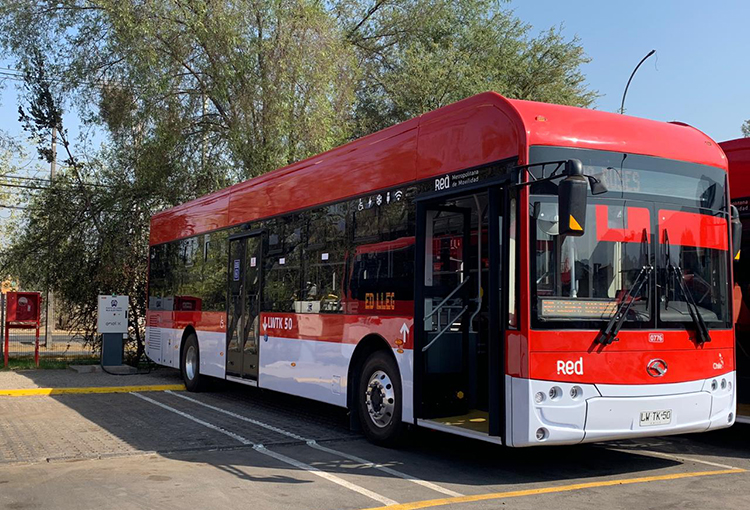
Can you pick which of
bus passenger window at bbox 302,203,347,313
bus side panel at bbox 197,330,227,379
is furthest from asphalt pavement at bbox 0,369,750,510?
bus side panel at bbox 197,330,227,379

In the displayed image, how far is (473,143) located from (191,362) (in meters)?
8.86

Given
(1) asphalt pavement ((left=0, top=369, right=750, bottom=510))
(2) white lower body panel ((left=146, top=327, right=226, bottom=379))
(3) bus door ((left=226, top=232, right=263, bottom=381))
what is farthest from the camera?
(2) white lower body panel ((left=146, top=327, right=226, bottom=379))

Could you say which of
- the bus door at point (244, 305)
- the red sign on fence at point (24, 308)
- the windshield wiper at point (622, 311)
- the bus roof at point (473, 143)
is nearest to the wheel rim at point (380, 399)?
the bus roof at point (473, 143)

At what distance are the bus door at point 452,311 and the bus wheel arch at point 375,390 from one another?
47cm

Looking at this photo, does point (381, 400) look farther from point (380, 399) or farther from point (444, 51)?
point (444, 51)

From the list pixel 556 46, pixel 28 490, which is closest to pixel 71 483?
pixel 28 490

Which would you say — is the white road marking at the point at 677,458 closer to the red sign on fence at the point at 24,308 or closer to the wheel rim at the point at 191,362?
the wheel rim at the point at 191,362

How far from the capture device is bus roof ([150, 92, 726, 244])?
726 centimetres

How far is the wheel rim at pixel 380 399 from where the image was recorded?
28.6 feet

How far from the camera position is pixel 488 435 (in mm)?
7113

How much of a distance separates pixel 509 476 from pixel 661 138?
3630 millimetres

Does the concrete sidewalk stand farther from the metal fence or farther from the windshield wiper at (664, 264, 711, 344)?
the windshield wiper at (664, 264, 711, 344)

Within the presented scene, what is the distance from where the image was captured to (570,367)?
688 cm

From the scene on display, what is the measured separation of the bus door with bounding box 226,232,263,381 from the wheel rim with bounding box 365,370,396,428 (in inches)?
134
